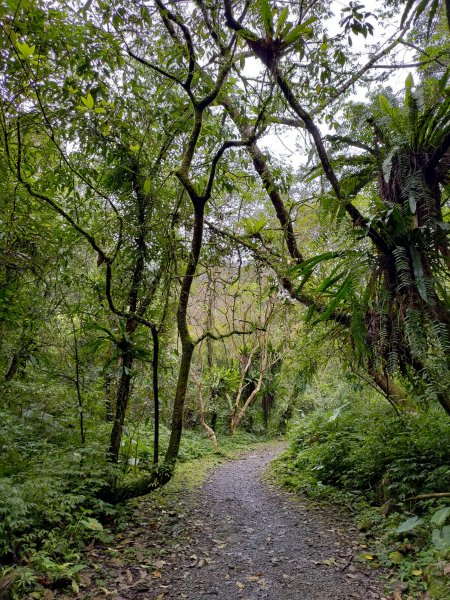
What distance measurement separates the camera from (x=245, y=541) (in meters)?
3.88

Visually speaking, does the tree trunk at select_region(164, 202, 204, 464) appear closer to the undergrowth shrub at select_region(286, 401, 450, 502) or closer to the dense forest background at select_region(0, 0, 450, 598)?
the dense forest background at select_region(0, 0, 450, 598)

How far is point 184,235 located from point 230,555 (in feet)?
12.4

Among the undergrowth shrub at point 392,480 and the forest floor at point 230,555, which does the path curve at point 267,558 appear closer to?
the forest floor at point 230,555

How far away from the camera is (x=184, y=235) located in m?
5.28

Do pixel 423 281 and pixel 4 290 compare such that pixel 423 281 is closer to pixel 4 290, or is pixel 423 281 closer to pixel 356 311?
pixel 356 311

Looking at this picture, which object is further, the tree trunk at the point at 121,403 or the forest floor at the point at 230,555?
the tree trunk at the point at 121,403

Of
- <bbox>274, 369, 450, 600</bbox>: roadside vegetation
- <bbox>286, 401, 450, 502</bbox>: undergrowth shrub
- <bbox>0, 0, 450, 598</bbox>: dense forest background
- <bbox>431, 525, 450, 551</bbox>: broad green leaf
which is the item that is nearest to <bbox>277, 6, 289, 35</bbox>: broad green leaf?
<bbox>0, 0, 450, 598</bbox>: dense forest background

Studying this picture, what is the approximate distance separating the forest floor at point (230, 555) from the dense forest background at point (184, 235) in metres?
0.32

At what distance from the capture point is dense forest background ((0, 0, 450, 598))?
9.50ft

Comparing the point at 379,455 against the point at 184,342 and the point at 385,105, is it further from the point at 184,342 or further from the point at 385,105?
the point at 385,105

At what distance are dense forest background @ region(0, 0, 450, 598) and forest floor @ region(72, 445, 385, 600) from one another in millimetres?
323

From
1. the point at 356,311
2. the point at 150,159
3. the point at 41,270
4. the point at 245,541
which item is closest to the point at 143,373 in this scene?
the point at 41,270

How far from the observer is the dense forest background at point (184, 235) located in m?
2.89

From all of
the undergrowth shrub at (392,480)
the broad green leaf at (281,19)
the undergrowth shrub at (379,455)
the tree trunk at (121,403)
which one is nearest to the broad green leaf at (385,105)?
the broad green leaf at (281,19)
